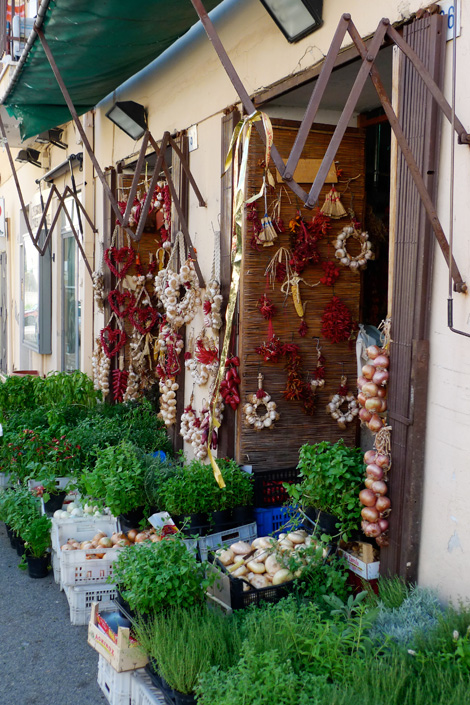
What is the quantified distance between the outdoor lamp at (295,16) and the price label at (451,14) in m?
1.02

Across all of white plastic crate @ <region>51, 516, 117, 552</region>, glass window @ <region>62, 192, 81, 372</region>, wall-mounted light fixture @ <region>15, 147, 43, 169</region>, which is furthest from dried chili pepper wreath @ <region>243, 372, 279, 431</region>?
wall-mounted light fixture @ <region>15, 147, 43, 169</region>

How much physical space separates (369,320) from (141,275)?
9.34 ft

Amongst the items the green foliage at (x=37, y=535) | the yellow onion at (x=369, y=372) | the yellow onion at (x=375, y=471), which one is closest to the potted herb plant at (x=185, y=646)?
the yellow onion at (x=375, y=471)

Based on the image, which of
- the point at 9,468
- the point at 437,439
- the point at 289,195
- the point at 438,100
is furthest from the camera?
the point at 9,468

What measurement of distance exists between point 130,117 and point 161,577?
4709 mm

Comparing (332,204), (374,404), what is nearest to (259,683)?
(374,404)

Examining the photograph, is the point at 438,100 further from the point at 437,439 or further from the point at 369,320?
the point at 369,320

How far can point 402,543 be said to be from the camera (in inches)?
121

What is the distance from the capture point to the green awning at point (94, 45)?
167 inches

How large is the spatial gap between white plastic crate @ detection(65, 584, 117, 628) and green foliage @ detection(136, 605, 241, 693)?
111 cm

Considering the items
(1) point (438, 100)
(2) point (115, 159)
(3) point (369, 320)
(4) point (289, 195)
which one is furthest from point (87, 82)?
(1) point (438, 100)

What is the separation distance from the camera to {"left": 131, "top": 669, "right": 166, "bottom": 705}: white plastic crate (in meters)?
2.83

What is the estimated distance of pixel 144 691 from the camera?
9.50 ft

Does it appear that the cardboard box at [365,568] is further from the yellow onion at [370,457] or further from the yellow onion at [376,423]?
the yellow onion at [376,423]
